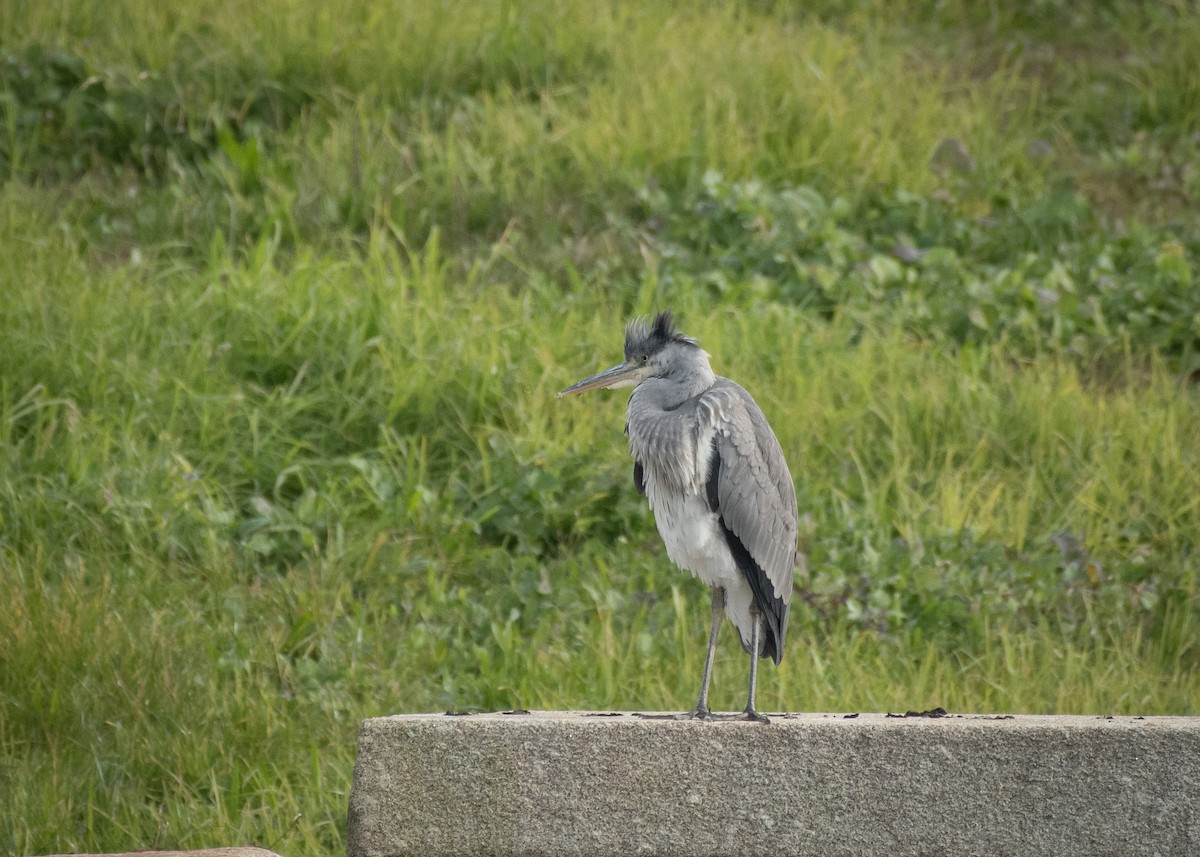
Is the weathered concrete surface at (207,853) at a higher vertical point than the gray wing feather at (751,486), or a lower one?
lower

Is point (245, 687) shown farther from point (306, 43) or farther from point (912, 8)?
point (912, 8)

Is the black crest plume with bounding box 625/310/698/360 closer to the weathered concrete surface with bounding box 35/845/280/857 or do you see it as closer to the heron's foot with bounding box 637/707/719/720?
the heron's foot with bounding box 637/707/719/720

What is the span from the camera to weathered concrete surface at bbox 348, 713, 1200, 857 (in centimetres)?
269

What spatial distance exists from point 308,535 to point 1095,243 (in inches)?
170

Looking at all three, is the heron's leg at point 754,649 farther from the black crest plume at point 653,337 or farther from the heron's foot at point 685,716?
the black crest plume at point 653,337

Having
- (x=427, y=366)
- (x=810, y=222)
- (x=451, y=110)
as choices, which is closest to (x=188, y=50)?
(x=451, y=110)

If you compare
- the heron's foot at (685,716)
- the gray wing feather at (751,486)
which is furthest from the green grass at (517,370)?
the heron's foot at (685,716)

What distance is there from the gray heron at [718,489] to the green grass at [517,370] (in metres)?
0.99

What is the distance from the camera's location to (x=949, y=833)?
106 inches

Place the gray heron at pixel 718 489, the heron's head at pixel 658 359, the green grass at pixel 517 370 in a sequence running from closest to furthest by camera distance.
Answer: the gray heron at pixel 718 489 < the heron's head at pixel 658 359 < the green grass at pixel 517 370

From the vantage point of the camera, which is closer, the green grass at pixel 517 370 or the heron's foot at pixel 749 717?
the heron's foot at pixel 749 717

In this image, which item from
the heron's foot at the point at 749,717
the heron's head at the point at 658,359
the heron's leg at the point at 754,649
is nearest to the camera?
the heron's foot at the point at 749,717

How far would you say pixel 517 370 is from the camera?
5762mm

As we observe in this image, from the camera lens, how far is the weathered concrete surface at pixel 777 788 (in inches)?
106
